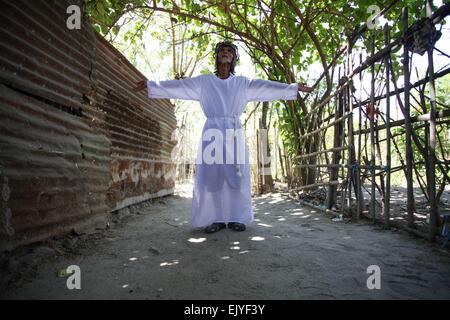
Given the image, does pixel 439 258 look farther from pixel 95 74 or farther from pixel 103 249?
pixel 95 74

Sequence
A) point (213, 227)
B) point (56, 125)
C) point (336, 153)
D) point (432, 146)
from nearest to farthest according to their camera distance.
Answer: point (432, 146) < point (56, 125) < point (213, 227) < point (336, 153)

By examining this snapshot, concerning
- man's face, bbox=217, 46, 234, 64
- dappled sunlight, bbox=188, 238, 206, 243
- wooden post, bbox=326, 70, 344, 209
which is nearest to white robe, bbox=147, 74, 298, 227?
man's face, bbox=217, 46, 234, 64

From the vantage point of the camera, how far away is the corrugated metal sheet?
208 cm

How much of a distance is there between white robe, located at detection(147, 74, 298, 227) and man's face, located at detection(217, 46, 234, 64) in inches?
8.8

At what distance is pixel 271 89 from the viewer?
3459 mm

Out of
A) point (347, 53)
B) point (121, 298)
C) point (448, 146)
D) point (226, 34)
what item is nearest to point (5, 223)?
point (121, 298)

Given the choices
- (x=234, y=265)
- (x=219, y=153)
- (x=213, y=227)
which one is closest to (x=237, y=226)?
(x=213, y=227)

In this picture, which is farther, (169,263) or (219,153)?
(219,153)

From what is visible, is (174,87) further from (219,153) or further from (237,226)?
(237,226)

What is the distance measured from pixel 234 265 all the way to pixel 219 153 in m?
1.46

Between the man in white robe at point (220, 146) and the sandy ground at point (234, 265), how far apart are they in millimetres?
259

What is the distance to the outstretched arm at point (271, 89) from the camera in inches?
135

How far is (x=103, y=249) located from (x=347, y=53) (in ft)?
11.7

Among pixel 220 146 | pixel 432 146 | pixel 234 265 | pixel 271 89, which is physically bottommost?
pixel 234 265
